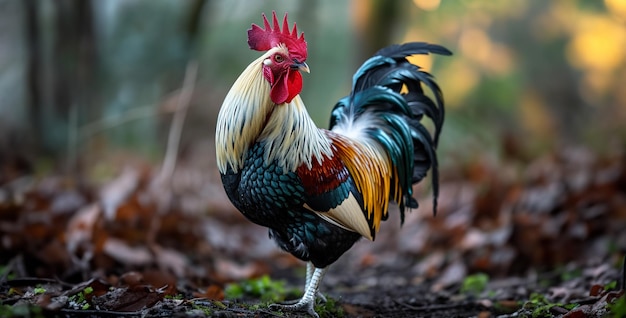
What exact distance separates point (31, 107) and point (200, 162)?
181 inches

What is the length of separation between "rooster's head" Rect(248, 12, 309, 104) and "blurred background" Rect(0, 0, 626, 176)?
3.77 m

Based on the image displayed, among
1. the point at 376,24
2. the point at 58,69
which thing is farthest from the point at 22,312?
the point at 58,69

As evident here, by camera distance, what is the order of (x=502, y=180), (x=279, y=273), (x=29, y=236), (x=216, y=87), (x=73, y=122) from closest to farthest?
1. (x=29, y=236)
2. (x=279, y=273)
3. (x=73, y=122)
4. (x=502, y=180)
5. (x=216, y=87)

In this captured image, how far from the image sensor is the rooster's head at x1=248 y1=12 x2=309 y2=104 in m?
3.02

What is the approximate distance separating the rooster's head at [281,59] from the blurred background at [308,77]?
3.77m

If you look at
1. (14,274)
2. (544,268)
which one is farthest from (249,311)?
(544,268)

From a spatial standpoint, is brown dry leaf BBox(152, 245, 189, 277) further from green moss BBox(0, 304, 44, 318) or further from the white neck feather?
green moss BBox(0, 304, 44, 318)

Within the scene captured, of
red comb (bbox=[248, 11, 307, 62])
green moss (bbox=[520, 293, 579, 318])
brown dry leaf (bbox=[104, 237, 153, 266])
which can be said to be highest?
red comb (bbox=[248, 11, 307, 62])

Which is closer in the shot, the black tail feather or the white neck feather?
the white neck feather

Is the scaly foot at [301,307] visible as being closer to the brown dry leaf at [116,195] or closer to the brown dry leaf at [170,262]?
the brown dry leaf at [170,262]

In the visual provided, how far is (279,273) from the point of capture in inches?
227

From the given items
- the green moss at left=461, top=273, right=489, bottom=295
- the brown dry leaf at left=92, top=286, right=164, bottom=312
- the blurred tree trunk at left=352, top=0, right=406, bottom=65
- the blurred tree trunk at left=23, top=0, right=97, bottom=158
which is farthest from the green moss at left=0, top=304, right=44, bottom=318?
the blurred tree trunk at left=352, top=0, right=406, bottom=65

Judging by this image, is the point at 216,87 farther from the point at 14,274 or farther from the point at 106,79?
the point at 14,274

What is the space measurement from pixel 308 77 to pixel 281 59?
12038mm
